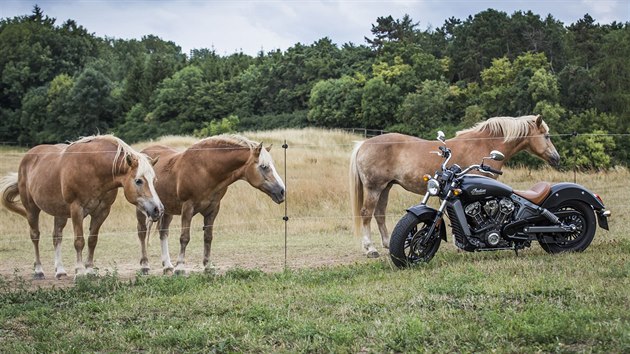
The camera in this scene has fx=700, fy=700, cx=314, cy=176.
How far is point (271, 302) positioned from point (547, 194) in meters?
3.95

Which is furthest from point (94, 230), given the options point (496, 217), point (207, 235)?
point (496, 217)

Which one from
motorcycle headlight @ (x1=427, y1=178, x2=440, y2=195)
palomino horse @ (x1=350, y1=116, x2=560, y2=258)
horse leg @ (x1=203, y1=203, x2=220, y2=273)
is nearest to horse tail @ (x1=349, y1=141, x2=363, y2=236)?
palomino horse @ (x1=350, y1=116, x2=560, y2=258)

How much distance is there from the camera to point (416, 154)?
11312mm

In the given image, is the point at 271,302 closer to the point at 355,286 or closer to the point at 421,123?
the point at 355,286

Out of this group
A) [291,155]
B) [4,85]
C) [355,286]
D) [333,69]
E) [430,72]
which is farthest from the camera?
[4,85]

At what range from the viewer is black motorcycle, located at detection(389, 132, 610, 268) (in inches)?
332

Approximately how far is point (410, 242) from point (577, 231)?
2.13 m

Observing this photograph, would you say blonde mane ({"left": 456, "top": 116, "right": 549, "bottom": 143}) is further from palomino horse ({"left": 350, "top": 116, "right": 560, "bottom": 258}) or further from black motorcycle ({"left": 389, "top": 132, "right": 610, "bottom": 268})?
black motorcycle ({"left": 389, "top": 132, "right": 610, "bottom": 268})

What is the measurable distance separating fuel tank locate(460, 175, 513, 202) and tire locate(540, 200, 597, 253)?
759 millimetres

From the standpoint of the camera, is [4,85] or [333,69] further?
[4,85]

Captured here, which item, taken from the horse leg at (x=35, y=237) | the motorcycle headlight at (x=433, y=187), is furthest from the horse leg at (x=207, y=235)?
the motorcycle headlight at (x=433, y=187)

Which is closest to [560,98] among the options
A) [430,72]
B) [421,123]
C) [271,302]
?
[421,123]

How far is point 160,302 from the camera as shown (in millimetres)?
6953

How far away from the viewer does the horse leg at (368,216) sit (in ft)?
36.8
